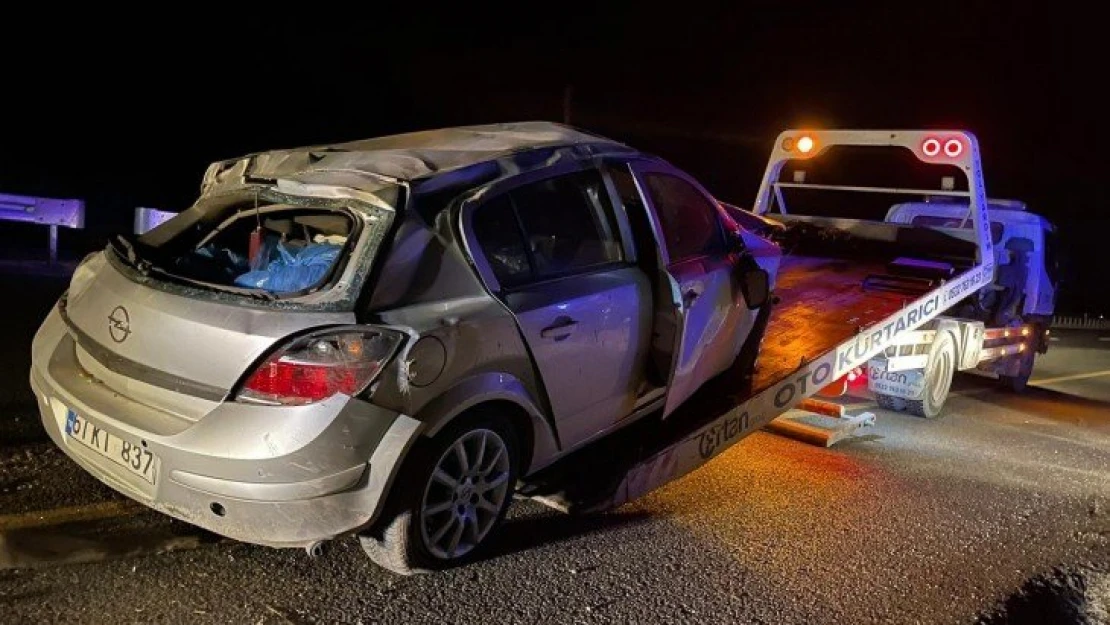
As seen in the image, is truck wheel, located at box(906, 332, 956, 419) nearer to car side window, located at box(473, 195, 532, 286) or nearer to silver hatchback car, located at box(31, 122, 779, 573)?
silver hatchback car, located at box(31, 122, 779, 573)

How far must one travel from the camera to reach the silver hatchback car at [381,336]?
3.32 metres

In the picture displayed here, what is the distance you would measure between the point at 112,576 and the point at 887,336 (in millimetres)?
5535

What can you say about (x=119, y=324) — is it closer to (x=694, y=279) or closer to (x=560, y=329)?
(x=560, y=329)

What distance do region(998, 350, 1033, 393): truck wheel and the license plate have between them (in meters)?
9.77

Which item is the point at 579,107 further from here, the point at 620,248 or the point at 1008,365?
the point at 620,248

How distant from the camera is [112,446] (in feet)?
11.7

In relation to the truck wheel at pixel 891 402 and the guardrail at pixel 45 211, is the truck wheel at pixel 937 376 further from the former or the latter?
the guardrail at pixel 45 211

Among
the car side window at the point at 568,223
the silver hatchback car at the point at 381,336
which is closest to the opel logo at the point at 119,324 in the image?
the silver hatchback car at the point at 381,336

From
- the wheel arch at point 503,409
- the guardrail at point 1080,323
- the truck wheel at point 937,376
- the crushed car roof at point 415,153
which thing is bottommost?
the guardrail at point 1080,323

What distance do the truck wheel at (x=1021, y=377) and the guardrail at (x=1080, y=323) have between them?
1080 cm

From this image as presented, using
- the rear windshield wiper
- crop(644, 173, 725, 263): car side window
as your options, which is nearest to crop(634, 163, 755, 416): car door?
crop(644, 173, 725, 263): car side window

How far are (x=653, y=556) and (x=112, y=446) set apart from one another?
242cm

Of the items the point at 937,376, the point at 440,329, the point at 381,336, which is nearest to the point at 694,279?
the point at 440,329

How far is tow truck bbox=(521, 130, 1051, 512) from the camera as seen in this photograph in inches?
188
